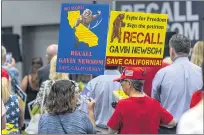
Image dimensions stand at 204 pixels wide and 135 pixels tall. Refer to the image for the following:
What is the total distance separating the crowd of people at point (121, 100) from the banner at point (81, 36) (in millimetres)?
208

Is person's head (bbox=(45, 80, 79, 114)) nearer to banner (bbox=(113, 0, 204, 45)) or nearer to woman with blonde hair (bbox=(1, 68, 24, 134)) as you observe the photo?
woman with blonde hair (bbox=(1, 68, 24, 134))

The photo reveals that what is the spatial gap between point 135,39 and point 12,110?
148cm

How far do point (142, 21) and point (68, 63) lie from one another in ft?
2.82

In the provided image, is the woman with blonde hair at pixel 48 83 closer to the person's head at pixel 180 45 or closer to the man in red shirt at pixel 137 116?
the person's head at pixel 180 45

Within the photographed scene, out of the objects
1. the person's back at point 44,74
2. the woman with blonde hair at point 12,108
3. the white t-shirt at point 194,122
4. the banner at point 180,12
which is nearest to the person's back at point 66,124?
the woman with blonde hair at point 12,108

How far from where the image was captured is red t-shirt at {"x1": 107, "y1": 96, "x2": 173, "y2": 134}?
5.94 metres

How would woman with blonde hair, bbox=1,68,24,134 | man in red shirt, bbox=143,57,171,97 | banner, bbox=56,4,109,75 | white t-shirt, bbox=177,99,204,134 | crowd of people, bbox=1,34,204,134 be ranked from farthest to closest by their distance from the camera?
man in red shirt, bbox=143,57,171,97
woman with blonde hair, bbox=1,68,24,134
banner, bbox=56,4,109,75
crowd of people, bbox=1,34,204,134
white t-shirt, bbox=177,99,204,134

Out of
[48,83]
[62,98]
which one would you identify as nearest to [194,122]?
[62,98]

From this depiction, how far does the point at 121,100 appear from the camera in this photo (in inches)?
236

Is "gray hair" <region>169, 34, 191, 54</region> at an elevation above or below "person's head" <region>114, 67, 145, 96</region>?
above

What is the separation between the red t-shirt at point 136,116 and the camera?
19.5ft

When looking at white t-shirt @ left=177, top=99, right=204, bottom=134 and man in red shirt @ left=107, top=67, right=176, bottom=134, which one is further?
man in red shirt @ left=107, top=67, right=176, bottom=134

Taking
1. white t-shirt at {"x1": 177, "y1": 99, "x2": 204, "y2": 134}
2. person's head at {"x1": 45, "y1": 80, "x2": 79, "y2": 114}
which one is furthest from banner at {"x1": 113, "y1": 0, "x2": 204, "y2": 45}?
white t-shirt at {"x1": 177, "y1": 99, "x2": 204, "y2": 134}

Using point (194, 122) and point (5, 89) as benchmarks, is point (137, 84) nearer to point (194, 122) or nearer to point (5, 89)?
point (5, 89)
